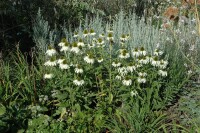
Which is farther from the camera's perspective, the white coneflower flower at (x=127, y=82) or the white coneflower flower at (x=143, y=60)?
the white coneflower flower at (x=143, y=60)

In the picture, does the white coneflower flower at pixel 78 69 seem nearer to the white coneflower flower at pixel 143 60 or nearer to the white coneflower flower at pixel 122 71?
the white coneflower flower at pixel 122 71

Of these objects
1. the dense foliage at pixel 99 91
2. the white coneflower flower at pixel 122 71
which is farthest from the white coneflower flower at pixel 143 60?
the white coneflower flower at pixel 122 71

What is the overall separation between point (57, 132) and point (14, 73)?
1.40 meters

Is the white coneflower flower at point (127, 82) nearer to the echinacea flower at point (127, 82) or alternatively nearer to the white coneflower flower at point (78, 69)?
the echinacea flower at point (127, 82)

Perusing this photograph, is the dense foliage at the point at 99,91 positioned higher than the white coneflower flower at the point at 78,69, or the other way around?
the white coneflower flower at the point at 78,69

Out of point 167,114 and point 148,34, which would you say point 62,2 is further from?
point 167,114

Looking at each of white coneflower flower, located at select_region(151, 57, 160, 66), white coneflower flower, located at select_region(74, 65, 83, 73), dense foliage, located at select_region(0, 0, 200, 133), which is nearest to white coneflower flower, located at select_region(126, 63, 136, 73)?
dense foliage, located at select_region(0, 0, 200, 133)

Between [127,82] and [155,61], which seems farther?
[155,61]

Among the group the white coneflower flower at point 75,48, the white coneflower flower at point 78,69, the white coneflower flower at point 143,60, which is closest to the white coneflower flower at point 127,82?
the white coneflower flower at point 143,60

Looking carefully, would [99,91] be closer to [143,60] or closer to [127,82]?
[127,82]

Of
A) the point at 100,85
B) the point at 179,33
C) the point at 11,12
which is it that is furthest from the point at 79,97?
the point at 11,12

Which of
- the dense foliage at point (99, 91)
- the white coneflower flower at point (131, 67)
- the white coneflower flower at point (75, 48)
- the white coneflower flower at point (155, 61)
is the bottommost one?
the dense foliage at point (99, 91)

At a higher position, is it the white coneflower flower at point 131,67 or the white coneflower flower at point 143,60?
the white coneflower flower at point 143,60

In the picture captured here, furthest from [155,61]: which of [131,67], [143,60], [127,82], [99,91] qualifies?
[99,91]
